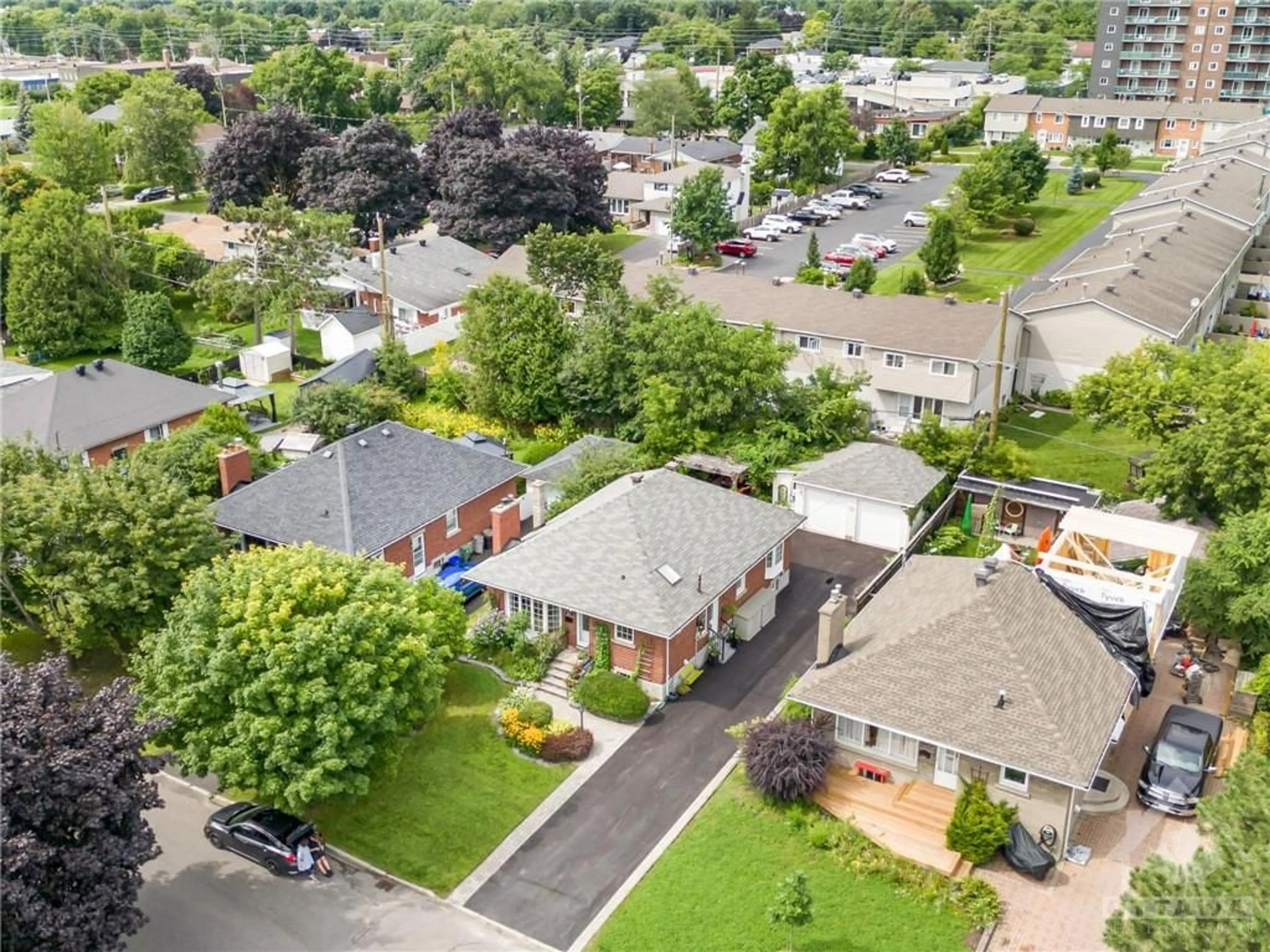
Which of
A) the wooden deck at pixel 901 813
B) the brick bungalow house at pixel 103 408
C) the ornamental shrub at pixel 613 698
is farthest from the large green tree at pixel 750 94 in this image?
the wooden deck at pixel 901 813

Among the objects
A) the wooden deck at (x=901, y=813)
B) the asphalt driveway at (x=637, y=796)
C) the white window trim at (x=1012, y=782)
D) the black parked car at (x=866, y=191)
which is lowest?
the asphalt driveway at (x=637, y=796)

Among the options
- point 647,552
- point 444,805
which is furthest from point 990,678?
point 444,805

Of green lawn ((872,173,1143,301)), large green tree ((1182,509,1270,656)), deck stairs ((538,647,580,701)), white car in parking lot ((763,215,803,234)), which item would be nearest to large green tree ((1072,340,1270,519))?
large green tree ((1182,509,1270,656))

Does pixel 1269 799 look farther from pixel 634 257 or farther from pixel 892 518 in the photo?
pixel 634 257

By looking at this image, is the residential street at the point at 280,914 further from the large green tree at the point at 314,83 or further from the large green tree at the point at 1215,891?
the large green tree at the point at 314,83

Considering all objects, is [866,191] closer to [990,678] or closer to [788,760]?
[990,678]

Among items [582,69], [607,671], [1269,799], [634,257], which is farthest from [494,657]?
[582,69]

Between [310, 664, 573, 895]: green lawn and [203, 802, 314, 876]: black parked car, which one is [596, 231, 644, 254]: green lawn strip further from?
[203, 802, 314, 876]: black parked car
